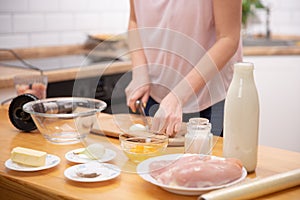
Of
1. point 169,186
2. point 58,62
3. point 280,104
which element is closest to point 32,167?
point 169,186

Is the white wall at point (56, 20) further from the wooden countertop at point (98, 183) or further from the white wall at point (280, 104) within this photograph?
the wooden countertop at point (98, 183)

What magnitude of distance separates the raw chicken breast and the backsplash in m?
1.89

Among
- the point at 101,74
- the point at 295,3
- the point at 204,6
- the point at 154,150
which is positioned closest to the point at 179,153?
the point at 154,150

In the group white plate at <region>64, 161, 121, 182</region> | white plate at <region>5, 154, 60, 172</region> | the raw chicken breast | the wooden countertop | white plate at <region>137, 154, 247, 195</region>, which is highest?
the raw chicken breast

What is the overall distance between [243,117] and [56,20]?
2.03 metres

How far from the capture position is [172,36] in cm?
171

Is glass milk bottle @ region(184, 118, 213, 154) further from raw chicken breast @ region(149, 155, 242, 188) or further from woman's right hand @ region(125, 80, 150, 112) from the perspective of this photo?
woman's right hand @ region(125, 80, 150, 112)

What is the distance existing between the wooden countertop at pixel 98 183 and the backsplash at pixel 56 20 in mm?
1435

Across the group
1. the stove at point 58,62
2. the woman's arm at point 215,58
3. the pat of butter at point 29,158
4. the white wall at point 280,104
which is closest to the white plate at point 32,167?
the pat of butter at point 29,158

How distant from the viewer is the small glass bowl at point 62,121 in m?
1.52

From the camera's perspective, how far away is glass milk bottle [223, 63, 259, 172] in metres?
1.23

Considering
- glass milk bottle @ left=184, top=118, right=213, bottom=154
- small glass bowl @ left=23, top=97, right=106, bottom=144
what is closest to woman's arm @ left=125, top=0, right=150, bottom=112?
small glass bowl @ left=23, top=97, right=106, bottom=144

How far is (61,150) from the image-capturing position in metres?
1.46

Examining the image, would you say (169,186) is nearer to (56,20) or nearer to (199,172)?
(199,172)
